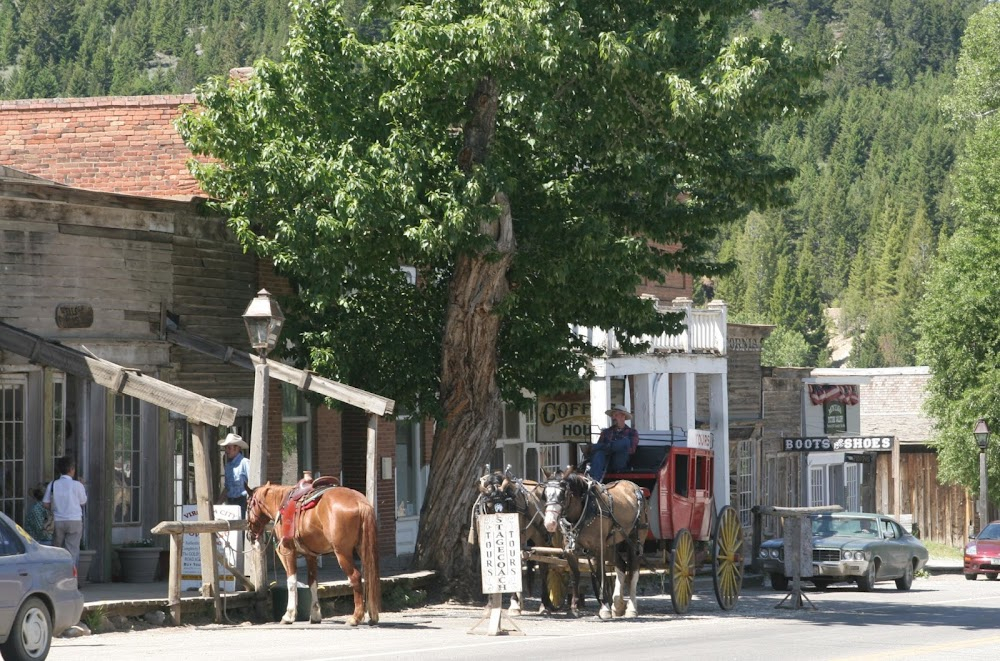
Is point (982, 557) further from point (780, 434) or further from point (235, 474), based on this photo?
point (235, 474)

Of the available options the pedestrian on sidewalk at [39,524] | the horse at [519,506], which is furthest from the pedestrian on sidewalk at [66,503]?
the horse at [519,506]

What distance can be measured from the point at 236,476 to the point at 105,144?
7.50m

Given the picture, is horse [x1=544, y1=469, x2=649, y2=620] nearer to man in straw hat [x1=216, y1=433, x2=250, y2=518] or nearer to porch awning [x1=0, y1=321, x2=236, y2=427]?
porch awning [x1=0, y1=321, x2=236, y2=427]

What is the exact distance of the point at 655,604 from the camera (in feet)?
75.7

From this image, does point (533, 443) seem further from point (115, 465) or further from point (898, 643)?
point (898, 643)

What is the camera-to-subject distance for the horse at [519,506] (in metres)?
18.2

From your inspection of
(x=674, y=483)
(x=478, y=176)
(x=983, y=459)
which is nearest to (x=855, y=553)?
(x=674, y=483)

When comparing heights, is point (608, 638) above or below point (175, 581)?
below

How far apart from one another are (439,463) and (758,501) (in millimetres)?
26126

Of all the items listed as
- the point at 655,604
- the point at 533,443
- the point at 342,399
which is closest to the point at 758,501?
the point at 533,443

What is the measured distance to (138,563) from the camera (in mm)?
21250

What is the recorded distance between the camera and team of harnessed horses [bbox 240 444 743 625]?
17812 millimetres

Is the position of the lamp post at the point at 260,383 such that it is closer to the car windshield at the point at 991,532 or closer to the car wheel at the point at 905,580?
the car wheel at the point at 905,580

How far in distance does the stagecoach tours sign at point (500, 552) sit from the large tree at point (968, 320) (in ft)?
98.4
